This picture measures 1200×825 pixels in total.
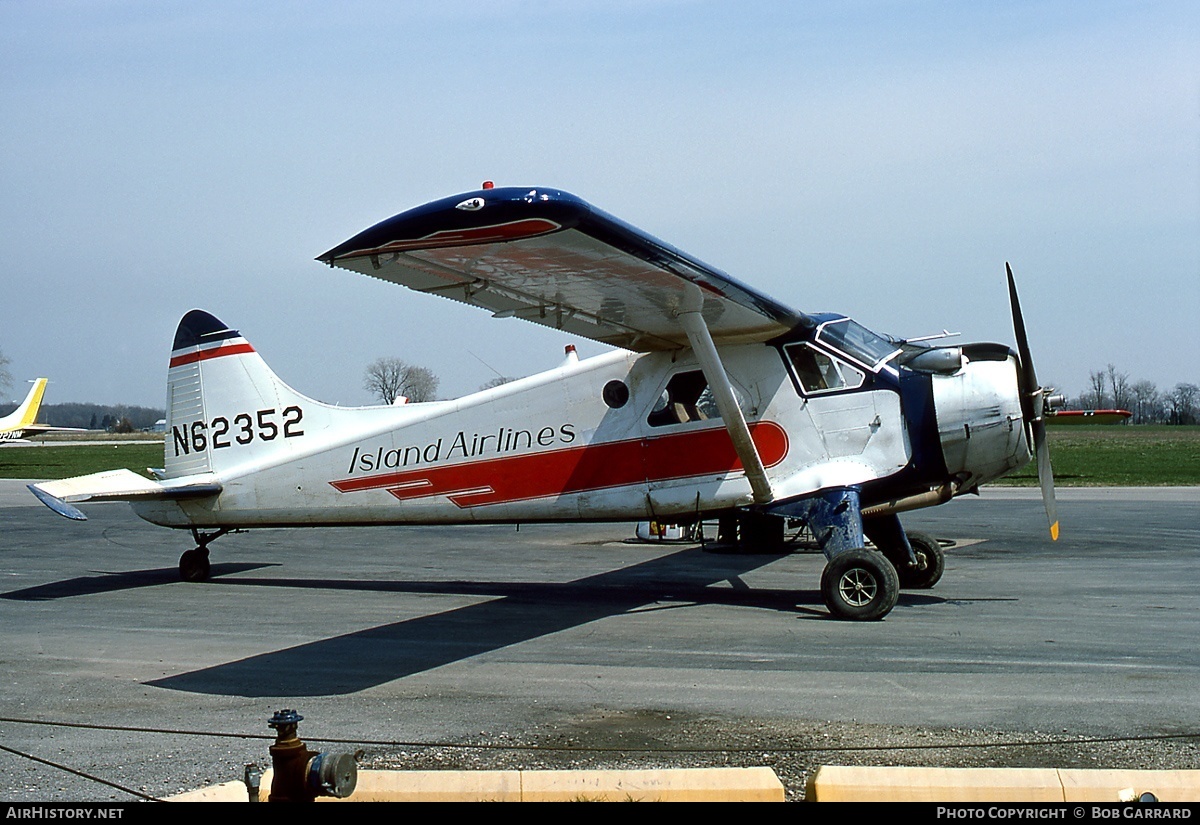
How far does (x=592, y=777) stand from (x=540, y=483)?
7172mm

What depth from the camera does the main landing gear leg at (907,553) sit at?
39.3 feet

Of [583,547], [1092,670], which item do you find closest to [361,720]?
[1092,670]

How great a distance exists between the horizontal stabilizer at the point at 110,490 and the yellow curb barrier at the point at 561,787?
8.44 meters

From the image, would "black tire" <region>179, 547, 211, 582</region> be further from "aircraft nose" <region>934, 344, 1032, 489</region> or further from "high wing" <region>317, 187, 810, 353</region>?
"aircraft nose" <region>934, 344, 1032, 489</region>

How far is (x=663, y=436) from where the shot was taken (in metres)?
11.4

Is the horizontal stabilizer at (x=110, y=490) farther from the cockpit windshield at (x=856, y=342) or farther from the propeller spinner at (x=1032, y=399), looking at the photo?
the propeller spinner at (x=1032, y=399)

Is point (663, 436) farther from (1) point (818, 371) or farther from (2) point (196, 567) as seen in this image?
(2) point (196, 567)

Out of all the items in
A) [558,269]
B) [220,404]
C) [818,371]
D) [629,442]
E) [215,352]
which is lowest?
[629,442]

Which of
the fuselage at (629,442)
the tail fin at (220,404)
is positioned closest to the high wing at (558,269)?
the fuselage at (629,442)

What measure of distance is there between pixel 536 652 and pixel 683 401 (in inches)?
141

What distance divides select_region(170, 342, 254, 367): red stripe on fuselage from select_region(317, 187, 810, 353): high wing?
4.90 m

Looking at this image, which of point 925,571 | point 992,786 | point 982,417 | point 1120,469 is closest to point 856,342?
point 982,417

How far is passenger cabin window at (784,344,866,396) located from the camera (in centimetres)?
1105

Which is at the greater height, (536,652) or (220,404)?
(220,404)
